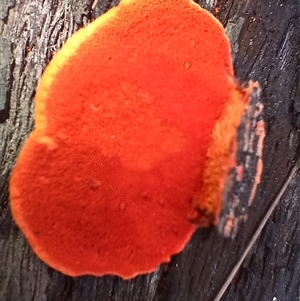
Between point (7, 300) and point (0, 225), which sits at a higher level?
point (0, 225)

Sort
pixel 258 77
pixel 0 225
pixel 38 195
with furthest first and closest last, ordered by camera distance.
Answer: pixel 258 77 < pixel 0 225 < pixel 38 195

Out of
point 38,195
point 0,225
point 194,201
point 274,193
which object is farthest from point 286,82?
point 0,225

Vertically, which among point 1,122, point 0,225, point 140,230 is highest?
point 1,122

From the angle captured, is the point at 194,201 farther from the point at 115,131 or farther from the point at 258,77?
the point at 258,77

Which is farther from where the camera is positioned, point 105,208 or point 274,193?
point 274,193

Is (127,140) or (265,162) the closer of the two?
(127,140)

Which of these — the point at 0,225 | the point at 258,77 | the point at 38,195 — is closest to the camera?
the point at 38,195

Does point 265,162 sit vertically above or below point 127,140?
below
